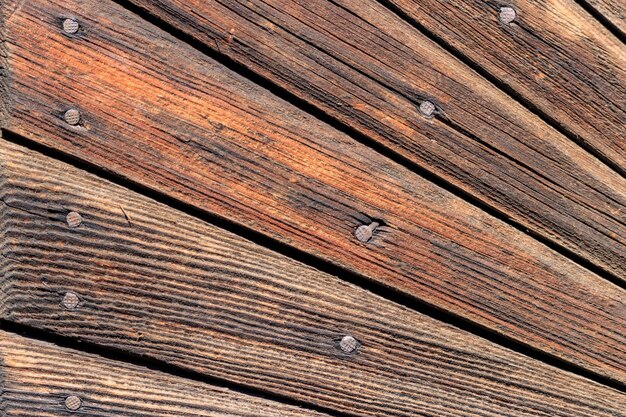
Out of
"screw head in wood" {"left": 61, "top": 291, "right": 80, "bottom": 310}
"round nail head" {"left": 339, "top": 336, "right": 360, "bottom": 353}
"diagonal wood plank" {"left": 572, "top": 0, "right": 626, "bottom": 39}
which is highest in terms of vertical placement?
"diagonal wood plank" {"left": 572, "top": 0, "right": 626, "bottom": 39}

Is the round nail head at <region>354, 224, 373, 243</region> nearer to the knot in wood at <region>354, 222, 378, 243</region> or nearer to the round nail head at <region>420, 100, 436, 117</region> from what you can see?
the knot in wood at <region>354, 222, 378, 243</region>

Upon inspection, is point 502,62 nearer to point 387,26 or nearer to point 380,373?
point 387,26

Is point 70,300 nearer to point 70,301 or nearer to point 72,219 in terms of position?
point 70,301

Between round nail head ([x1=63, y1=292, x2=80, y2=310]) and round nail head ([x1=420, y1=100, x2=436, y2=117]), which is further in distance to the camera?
round nail head ([x1=420, y1=100, x2=436, y2=117])

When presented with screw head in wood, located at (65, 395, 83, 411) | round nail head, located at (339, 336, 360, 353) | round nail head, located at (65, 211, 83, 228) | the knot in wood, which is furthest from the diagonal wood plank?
screw head in wood, located at (65, 395, 83, 411)

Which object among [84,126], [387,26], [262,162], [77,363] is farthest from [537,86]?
[77,363]

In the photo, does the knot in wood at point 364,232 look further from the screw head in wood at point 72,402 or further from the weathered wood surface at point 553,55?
the screw head in wood at point 72,402
